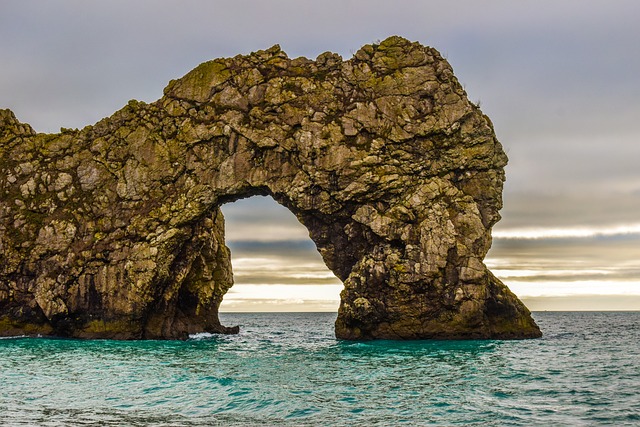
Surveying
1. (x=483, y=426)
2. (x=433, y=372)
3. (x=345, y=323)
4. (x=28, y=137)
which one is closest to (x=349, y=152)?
(x=345, y=323)

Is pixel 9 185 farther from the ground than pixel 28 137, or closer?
closer

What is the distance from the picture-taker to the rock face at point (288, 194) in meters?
52.2

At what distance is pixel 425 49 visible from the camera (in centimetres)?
5850

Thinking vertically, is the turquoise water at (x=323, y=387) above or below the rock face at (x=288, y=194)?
below

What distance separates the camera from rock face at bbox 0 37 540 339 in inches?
2055

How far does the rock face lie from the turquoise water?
887cm

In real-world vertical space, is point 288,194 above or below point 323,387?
above

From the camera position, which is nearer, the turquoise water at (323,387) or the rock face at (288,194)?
the turquoise water at (323,387)

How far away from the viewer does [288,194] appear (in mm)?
54812

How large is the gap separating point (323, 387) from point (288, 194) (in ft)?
95.1

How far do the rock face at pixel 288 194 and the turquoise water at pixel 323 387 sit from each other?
8.87 meters

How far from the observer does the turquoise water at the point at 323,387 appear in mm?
21109

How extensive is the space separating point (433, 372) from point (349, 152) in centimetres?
2613

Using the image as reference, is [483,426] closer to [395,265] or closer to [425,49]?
[395,265]
